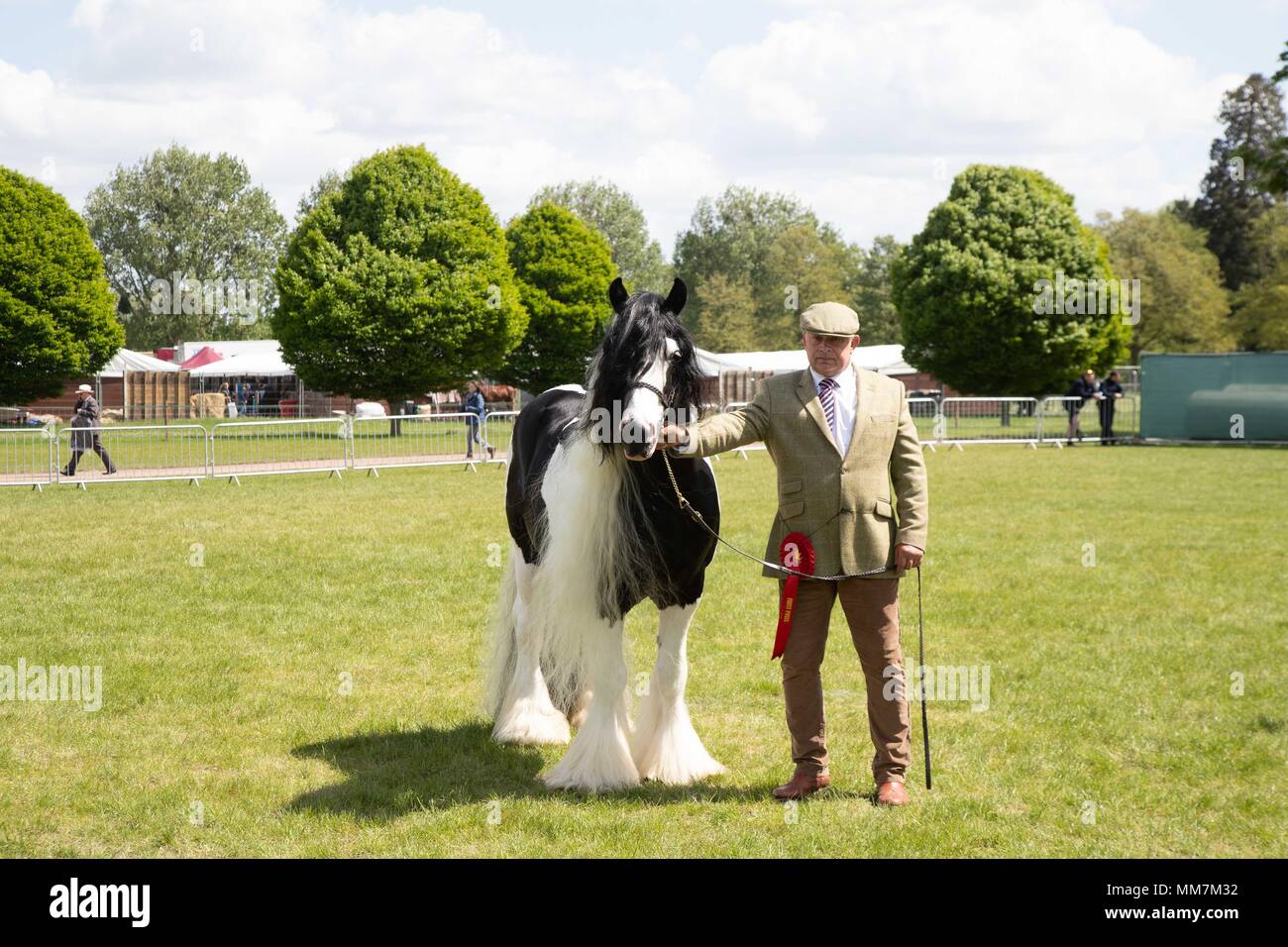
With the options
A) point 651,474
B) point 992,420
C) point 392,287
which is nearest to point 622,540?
point 651,474

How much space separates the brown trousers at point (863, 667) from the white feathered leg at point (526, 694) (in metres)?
1.58

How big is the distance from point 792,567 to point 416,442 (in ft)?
66.3

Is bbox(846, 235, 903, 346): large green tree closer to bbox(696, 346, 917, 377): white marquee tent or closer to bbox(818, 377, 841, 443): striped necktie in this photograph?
bbox(696, 346, 917, 377): white marquee tent

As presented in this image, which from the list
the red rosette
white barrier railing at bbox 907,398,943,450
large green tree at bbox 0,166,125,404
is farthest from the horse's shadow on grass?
large green tree at bbox 0,166,125,404

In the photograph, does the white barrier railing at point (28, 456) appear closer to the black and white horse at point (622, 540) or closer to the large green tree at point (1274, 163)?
the black and white horse at point (622, 540)

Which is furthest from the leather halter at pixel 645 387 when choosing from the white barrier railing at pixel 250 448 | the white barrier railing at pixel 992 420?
the white barrier railing at pixel 992 420

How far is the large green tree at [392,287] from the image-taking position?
3750 centimetres

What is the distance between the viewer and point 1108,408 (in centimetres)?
3056

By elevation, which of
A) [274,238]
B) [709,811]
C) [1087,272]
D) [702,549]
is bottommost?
[709,811]

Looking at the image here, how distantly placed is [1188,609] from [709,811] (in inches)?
230

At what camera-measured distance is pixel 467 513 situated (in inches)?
616

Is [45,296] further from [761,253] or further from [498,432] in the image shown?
[761,253]
